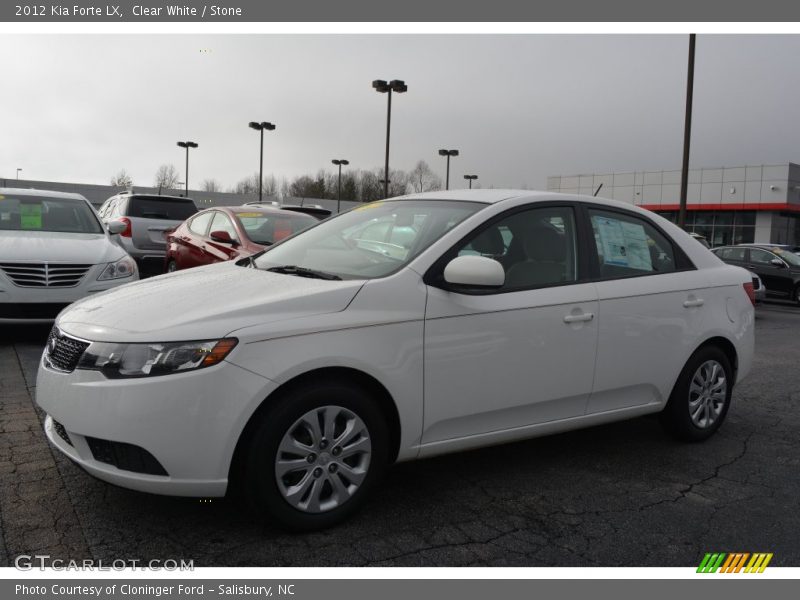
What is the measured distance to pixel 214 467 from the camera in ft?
9.80

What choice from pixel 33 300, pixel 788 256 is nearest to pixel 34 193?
pixel 33 300

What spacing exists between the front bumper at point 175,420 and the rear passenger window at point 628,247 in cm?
229

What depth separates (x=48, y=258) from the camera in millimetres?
7340

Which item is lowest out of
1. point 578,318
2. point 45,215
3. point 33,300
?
point 33,300

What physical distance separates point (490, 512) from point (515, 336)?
89cm

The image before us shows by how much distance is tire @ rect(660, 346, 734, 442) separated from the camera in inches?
183

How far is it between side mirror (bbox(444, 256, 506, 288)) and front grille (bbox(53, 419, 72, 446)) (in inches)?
74.1

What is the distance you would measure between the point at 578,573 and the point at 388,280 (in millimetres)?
1535

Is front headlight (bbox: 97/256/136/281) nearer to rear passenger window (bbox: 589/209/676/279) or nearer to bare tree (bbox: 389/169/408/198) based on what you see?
rear passenger window (bbox: 589/209/676/279)

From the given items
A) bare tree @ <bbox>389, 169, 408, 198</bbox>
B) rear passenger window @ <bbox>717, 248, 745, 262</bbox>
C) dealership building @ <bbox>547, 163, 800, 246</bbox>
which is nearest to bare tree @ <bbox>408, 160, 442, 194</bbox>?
bare tree @ <bbox>389, 169, 408, 198</bbox>

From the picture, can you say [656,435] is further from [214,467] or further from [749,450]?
[214,467]

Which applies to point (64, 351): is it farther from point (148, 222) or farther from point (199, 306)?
point (148, 222)
